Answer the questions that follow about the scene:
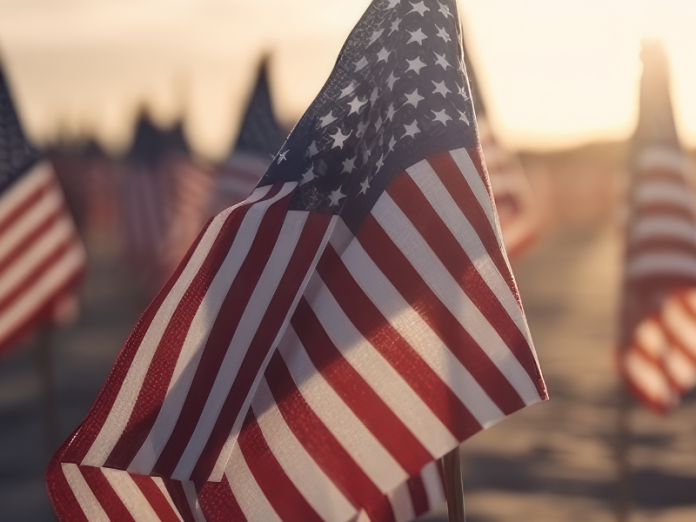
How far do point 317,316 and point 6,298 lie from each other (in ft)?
16.1

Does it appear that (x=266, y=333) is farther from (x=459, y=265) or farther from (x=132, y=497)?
(x=132, y=497)

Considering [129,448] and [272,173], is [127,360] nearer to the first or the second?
[129,448]

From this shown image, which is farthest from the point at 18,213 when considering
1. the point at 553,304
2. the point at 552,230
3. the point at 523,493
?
the point at 552,230

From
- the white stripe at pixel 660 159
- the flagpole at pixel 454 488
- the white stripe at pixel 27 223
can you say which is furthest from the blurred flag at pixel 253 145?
the flagpole at pixel 454 488

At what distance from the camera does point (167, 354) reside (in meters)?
3.79

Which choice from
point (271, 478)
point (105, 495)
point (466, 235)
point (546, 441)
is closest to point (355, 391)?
point (271, 478)

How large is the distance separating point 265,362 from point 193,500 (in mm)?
605

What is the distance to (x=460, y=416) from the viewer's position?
3.50 m

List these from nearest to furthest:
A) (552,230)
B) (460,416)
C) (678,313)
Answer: (460,416)
(678,313)
(552,230)

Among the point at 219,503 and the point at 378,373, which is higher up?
the point at 378,373

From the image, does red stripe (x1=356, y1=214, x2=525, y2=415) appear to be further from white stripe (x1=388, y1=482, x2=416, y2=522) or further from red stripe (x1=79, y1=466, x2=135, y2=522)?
red stripe (x1=79, y1=466, x2=135, y2=522)

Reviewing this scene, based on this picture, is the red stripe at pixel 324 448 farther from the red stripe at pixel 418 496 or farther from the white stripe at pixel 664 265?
the white stripe at pixel 664 265

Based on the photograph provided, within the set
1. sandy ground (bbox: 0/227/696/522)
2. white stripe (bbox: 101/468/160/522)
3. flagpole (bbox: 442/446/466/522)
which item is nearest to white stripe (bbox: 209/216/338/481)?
white stripe (bbox: 101/468/160/522)

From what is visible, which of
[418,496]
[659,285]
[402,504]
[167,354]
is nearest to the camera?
[167,354]
